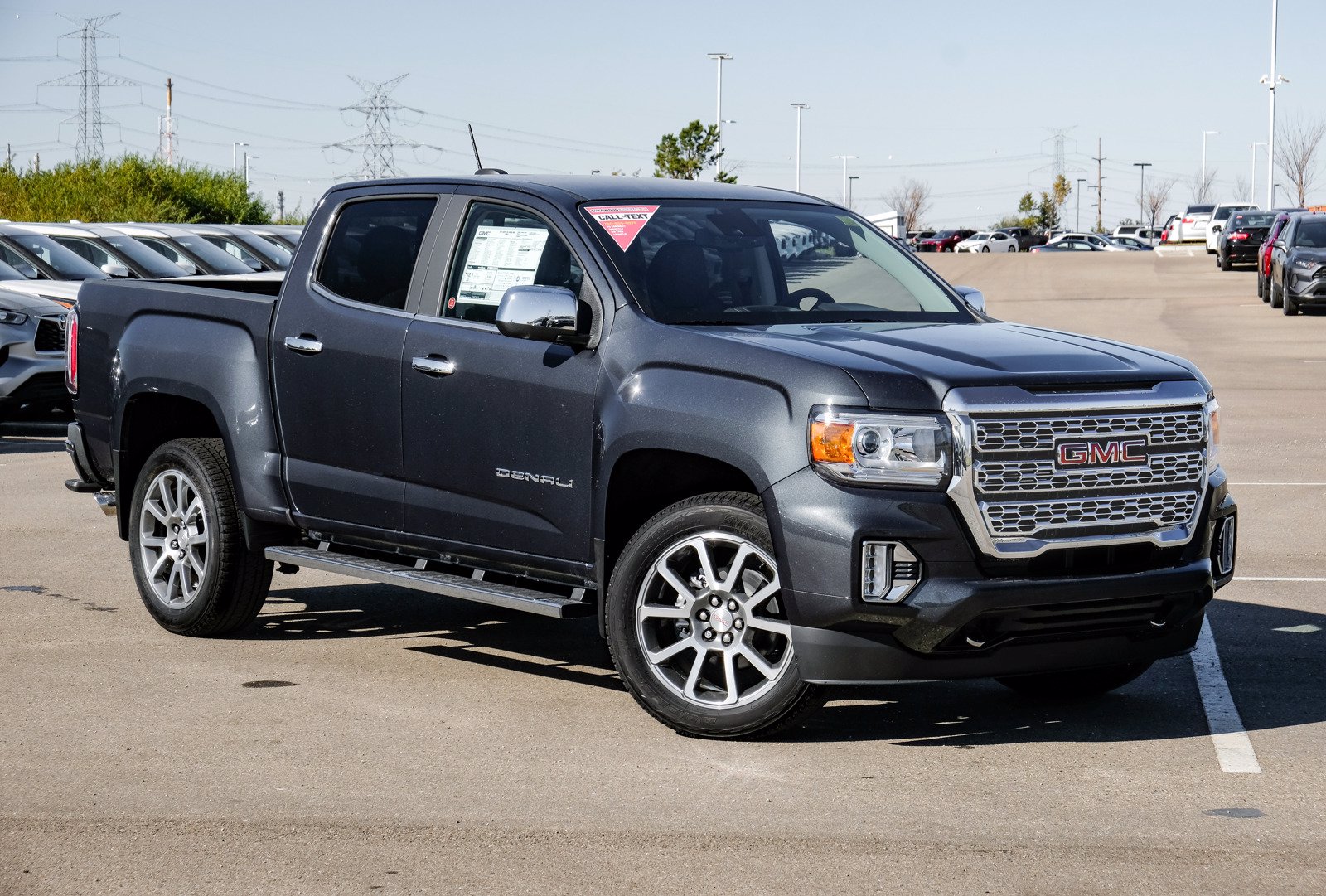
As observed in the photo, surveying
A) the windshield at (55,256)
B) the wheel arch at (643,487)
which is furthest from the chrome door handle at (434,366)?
the windshield at (55,256)

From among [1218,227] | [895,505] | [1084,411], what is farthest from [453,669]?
[1218,227]

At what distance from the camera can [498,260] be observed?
684cm

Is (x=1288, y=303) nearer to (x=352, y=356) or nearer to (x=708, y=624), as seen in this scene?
(x=352, y=356)

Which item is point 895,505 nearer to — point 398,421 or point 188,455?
point 398,421

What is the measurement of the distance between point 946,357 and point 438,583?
2.15 m

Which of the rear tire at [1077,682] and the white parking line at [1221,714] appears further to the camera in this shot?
the rear tire at [1077,682]

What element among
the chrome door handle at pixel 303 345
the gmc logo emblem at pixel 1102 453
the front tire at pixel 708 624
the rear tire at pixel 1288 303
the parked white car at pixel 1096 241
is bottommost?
the front tire at pixel 708 624

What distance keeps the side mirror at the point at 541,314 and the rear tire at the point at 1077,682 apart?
2.10m

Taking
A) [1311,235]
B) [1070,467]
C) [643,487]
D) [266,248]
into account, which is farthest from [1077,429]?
[1311,235]

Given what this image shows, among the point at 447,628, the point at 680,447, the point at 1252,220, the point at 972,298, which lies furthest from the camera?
the point at 1252,220

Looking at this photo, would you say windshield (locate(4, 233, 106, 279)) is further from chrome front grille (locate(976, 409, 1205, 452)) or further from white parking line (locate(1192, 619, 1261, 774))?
chrome front grille (locate(976, 409, 1205, 452))

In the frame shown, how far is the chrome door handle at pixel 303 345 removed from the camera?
7.21 meters

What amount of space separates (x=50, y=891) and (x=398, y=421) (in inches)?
109

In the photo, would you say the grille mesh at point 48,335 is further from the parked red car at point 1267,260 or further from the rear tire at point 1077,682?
the parked red car at point 1267,260
